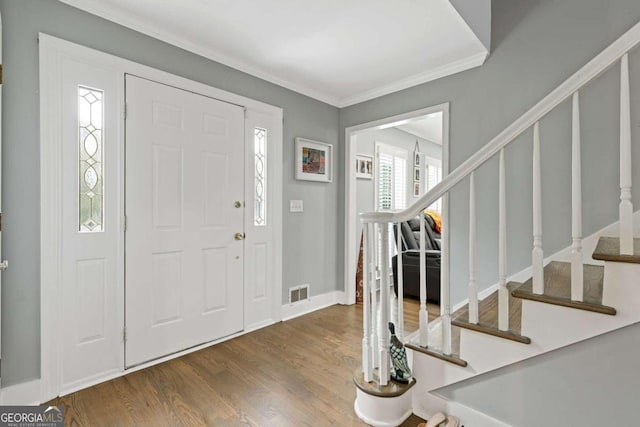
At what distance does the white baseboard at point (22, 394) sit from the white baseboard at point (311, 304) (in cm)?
181

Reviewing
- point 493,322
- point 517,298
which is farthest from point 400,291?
point 517,298

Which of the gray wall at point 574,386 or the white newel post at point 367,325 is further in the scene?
the white newel post at point 367,325

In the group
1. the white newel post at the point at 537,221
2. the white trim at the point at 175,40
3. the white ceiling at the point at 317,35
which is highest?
the white ceiling at the point at 317,35

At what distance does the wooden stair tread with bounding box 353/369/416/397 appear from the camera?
161 centimetres

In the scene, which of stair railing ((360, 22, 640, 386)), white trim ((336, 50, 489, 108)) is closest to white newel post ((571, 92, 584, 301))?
stair railing ((360, 22, 640, 386))

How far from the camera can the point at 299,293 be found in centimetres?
329

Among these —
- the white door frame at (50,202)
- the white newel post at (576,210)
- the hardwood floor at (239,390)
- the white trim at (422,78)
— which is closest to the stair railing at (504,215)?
the white newel post at (576,210)

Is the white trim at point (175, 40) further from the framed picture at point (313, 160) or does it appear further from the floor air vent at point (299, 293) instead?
the floor air vent at point (299, 293)

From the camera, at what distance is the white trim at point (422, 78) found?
2.61 metres

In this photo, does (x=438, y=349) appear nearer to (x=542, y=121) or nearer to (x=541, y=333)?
(x=541, y=333)

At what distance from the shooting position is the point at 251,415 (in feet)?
5.58

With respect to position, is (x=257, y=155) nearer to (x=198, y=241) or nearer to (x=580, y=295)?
(x=198, y=241)

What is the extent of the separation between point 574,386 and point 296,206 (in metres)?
2.46

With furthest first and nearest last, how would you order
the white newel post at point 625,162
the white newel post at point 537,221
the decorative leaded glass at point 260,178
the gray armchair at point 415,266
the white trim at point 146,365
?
the gray armchair at point 415,266 < the decorative leaded glass at point 260,178 < the white trim at point 146,365 < the white newel post at point 537,221 < the white newel post at point 625,162
